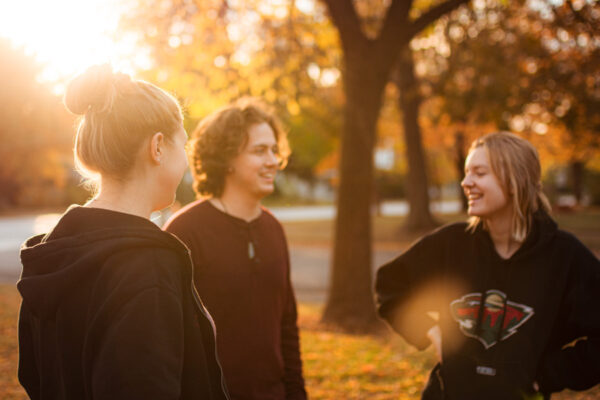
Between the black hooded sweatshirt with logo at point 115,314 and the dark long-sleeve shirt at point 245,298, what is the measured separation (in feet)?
3.33

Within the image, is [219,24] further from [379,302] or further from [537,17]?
[379,302]

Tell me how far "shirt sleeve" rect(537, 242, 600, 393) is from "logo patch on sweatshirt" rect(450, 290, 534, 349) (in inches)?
7.7

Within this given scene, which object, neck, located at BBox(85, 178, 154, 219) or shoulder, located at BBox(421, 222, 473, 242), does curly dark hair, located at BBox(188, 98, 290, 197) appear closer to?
shoulder, located at BBox(421, 222, 473, 242)

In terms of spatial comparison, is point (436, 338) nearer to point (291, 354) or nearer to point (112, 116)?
point (291, 354)

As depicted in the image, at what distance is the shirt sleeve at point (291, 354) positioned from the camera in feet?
9.13

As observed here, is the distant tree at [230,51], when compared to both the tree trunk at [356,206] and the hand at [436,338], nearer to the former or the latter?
the tree trunk at [356,206]

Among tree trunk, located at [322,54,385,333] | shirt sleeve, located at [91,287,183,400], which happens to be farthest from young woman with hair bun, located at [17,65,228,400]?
tree trunk, located at [322,54,385,333]

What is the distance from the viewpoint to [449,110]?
470 inches

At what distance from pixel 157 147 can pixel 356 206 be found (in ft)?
20.8

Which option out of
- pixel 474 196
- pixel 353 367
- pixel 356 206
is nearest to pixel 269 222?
pixel 474 196

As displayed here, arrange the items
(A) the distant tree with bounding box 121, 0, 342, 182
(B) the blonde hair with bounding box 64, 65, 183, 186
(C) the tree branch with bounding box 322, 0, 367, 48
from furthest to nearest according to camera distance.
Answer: (A) the distant tree with bounding box 121, 0, 342, 182
(C) the tree branch with bounding box 322, 0, 367, 48
(B) the blonde hair with bounding box 64, 65, 183, 186

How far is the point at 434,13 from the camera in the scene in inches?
293

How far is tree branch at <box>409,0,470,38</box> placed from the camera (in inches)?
287

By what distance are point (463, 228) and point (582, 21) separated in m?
5.53
